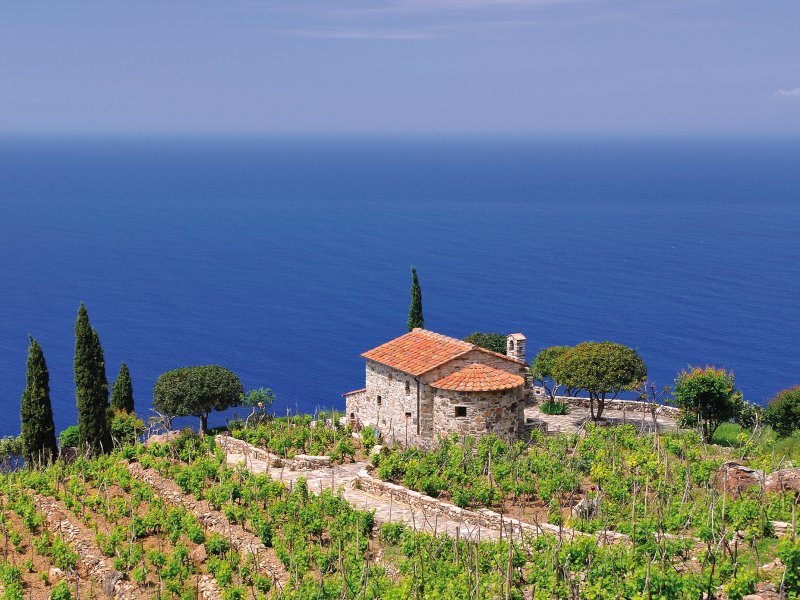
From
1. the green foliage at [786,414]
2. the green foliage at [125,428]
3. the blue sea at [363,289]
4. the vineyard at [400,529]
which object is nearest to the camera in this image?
the vineyard at [400,529]

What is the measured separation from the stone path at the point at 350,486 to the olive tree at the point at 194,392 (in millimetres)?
6442

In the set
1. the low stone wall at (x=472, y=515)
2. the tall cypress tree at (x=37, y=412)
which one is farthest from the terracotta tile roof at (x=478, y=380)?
the tall cypress tree at (x=37, y=412)

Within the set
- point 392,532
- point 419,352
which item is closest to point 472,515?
point 392,532

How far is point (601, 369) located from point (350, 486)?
1602 cm

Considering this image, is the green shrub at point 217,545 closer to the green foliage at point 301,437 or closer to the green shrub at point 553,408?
the green foliage at point 301,437

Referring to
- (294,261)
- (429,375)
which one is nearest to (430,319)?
(294,261)

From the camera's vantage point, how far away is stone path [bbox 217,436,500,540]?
27.7 meters

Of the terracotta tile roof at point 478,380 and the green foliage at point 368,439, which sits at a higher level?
the terracotta tile roof at point 478,380

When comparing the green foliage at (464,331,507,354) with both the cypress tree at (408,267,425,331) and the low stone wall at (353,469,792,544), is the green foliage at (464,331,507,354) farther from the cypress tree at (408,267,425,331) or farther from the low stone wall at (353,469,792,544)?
the low stone wall at (353,469,792,544)

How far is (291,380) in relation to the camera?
88.6m

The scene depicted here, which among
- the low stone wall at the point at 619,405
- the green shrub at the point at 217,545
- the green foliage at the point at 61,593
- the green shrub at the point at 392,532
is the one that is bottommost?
the low stone wall at the point at 619,405

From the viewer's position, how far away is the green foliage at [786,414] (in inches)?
1684

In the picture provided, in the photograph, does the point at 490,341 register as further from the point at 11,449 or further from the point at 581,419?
the point at 11,449

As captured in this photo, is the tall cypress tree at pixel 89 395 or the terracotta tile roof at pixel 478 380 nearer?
the terracotta tile roof at pixel 478 380
